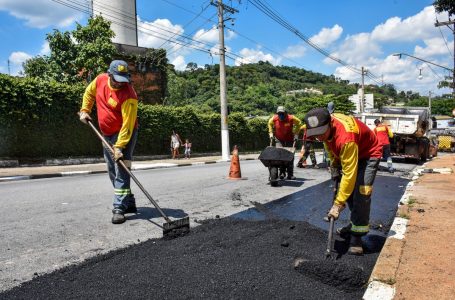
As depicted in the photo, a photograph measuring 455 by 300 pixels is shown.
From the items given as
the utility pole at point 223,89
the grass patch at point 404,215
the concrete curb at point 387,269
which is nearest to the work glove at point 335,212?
the concrete curb at point 387,269

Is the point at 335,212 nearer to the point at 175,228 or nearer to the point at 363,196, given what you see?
the point at 363,196

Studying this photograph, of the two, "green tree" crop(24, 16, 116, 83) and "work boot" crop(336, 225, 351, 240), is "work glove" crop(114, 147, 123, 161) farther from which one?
"green tree" crop(24, 16, 116, 83)

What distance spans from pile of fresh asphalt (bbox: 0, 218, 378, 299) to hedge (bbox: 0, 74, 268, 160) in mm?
13855

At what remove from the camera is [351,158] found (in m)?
3.72

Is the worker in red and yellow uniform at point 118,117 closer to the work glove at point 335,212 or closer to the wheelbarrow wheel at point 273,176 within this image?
the work glove at point 335,212

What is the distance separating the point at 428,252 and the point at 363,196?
2.65ft

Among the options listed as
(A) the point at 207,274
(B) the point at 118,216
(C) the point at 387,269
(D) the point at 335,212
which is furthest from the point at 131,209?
(C) the point at 387,269

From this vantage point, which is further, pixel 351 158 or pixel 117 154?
pixel 117 154

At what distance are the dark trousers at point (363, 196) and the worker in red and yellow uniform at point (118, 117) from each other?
268 centimetres

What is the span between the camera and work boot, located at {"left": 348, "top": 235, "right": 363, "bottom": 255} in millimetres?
3934

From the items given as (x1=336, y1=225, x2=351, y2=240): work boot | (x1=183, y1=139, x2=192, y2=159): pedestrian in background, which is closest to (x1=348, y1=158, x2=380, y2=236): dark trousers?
(x1=336, y1=225, x2=351, y2=240): work boot

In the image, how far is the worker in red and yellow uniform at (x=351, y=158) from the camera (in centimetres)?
373

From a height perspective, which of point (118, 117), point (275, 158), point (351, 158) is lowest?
point (275, 158)

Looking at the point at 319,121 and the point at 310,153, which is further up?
the point at 319,121
